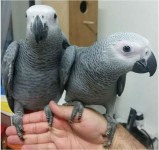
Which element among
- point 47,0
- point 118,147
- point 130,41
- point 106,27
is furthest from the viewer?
point 106,27

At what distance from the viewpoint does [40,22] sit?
74cm

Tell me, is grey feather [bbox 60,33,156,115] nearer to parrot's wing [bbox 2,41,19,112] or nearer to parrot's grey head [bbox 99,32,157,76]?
parrot's grey head [bbox 99,32,157,76]

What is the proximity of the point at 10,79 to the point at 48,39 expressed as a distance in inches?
7.5

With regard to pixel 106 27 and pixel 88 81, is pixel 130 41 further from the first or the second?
pixel 106 27

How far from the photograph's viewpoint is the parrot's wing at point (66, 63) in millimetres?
786

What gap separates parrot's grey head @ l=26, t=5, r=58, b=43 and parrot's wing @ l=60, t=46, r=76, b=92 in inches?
3.2

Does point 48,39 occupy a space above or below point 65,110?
above

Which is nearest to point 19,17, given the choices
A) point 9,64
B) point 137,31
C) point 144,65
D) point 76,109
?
point 137,31

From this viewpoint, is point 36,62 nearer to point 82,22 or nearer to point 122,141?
A: point 122,141

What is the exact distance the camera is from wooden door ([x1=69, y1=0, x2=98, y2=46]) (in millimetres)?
1525

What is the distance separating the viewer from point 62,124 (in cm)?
87

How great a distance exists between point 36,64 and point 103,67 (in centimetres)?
21

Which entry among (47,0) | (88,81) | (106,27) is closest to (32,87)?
(88,81)

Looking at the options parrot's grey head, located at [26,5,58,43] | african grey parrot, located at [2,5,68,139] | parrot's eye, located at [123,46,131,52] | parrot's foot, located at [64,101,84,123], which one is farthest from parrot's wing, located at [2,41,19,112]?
parrot's eye, located at [123,46,131,52]
